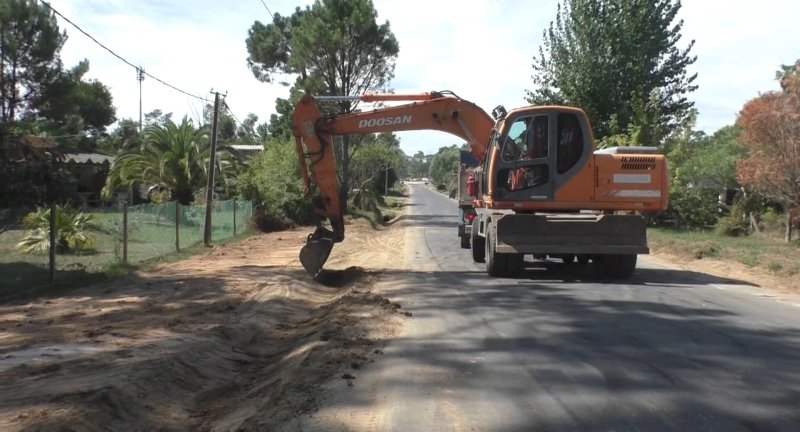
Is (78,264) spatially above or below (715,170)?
below

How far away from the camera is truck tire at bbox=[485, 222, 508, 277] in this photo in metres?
12.5

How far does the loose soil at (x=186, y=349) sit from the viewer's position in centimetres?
511

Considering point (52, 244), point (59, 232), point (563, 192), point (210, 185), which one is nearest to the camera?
point (52, 244)

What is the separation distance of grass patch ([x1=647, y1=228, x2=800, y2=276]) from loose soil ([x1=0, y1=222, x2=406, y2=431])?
28.4ft

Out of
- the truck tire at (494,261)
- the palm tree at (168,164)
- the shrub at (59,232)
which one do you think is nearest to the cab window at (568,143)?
the truck tire at (494,261)

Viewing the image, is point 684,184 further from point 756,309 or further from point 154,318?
point 154,318

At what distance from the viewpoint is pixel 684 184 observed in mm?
29906

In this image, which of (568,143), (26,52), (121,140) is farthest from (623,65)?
(121,140)

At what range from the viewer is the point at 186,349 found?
7.25 metres

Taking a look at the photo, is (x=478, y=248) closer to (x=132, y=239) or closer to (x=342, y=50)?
(x=132, y=239)

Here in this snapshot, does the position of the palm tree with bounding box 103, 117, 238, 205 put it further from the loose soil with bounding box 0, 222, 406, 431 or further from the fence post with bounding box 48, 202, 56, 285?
the fence post with bounding box 48, 202, 56, 285

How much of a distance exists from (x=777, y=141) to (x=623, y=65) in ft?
37.7

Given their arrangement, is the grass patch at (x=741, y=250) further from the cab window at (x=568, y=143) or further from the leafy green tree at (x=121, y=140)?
the leafy green tree at (x=121, y=140)

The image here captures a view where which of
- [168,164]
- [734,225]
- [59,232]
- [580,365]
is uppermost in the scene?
[168,164]
